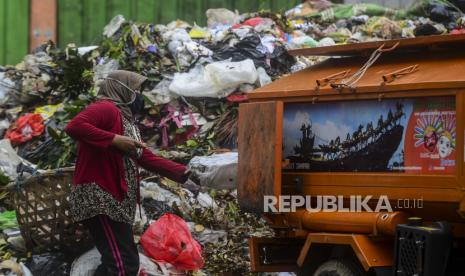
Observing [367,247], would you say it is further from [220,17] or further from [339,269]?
[220,17]

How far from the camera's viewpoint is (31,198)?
5.92 metres

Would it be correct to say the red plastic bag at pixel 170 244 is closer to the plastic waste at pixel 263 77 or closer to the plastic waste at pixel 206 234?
the plastic waste at pixel 206 234

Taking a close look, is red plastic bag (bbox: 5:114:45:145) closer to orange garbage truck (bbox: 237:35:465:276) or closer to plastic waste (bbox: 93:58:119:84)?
plastic waste (bbox: 93:58:119:84)

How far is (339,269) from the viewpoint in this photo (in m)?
5.00

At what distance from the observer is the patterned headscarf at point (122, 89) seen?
540 cm

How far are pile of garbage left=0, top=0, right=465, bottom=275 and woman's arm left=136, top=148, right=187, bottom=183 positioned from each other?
103 cm

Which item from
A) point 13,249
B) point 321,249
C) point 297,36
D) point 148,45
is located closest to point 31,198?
point 13,249

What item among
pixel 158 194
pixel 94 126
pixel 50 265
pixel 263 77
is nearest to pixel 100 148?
pixel 94 126

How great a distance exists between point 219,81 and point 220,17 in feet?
9.88

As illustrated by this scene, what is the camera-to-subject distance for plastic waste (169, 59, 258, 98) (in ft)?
26.5

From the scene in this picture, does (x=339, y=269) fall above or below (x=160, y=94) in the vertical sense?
below

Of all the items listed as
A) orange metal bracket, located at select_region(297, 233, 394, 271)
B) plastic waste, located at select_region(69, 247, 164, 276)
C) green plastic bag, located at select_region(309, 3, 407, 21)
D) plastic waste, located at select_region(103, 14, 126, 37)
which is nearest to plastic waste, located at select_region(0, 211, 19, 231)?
plastic waste, located at select_region(69, 247, 164, 276)

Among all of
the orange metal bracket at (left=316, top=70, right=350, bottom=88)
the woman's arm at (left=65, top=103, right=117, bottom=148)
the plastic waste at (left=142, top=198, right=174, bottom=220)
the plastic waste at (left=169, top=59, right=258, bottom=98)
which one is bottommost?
the plastic waste at (left=142, top=198, right=174, bottom=220)

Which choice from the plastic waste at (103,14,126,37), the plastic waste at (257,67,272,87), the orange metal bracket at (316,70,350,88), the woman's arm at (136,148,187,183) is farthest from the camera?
the plastic waste at (103,14,126,37)
